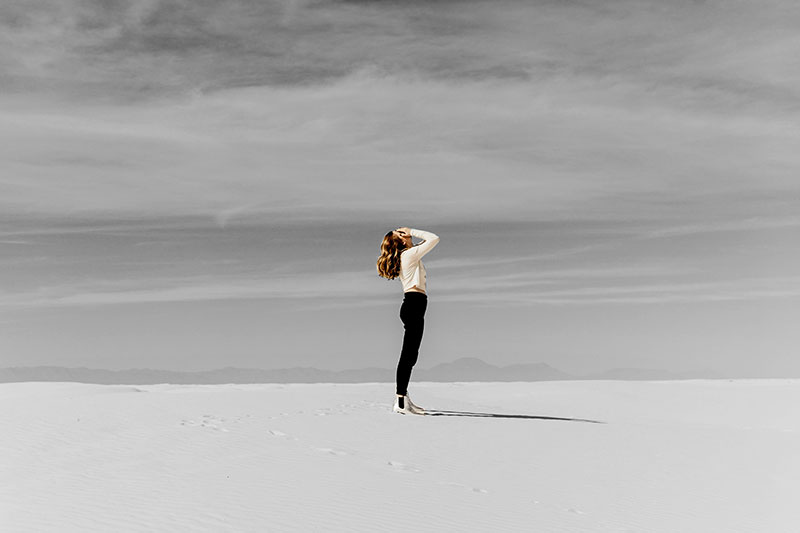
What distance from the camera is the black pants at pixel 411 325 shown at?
11.3m

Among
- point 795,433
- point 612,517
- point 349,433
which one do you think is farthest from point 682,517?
point 795,433

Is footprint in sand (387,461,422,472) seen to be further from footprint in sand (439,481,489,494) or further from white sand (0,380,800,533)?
footprint in sand (439,481,489,494)

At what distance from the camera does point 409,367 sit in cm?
1166

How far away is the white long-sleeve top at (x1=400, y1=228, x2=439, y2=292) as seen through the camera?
1123cm

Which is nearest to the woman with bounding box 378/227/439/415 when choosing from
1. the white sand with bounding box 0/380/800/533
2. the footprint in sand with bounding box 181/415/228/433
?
the white sand with bounding box 0/380/800/533

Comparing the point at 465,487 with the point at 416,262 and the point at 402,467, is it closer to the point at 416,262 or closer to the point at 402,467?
the point at 402,467

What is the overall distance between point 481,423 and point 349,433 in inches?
101

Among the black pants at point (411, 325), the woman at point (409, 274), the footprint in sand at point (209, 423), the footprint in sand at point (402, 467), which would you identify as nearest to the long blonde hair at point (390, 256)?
the woman at point (409, 274)

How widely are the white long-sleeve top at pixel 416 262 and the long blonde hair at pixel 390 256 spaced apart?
9 cm

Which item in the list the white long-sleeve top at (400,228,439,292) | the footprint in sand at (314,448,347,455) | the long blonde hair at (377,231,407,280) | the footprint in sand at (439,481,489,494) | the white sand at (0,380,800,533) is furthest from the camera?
the long blonde hair at (377,231,407,280)

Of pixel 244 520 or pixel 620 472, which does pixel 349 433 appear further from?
pixel 244 520

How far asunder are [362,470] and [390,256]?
4281 mm

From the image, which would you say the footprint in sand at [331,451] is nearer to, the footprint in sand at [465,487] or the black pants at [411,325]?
the footprint in sand at [465,487]

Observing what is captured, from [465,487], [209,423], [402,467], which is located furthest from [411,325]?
[465,487]
